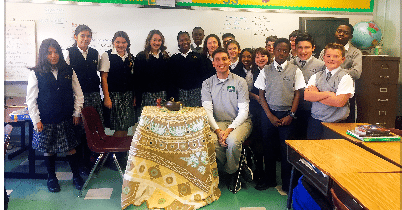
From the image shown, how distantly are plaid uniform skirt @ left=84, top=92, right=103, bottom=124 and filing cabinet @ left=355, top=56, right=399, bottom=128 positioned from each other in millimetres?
3396

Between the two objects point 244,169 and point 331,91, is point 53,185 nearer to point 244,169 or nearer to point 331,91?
point 244,169

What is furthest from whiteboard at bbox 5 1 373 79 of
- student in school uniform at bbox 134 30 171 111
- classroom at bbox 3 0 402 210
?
student in school uniform at bbox 134 30 171 111

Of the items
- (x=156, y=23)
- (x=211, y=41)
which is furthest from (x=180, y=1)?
(x=211, y=41)

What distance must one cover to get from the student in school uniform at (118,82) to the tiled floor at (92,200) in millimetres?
685

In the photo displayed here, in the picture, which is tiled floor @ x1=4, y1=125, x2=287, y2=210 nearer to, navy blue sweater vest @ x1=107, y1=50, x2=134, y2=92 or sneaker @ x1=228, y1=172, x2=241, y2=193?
sneaker @ x1=228, y1=172, x2=241, y2=193

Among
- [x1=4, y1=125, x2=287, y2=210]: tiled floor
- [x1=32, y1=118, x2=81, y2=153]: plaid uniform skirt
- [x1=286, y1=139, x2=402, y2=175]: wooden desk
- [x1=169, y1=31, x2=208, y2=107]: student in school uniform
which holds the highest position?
[x1=169, y1=31, x2=208, y2=107]: student in school uniform

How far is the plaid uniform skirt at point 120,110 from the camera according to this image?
11.0ft

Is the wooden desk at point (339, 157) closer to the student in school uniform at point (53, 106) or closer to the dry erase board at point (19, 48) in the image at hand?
the student in school uniform at point (53, 106)

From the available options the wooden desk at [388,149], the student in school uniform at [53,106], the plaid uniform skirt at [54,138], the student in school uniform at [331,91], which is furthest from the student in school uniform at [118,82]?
the wooden desk at [388,149]

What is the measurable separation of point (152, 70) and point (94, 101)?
75cm

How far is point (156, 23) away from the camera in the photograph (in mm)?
4266

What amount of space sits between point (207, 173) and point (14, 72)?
11.0ft

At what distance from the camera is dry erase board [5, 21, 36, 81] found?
4.07m

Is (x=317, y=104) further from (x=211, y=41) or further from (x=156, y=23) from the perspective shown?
(x=156, y=23)
